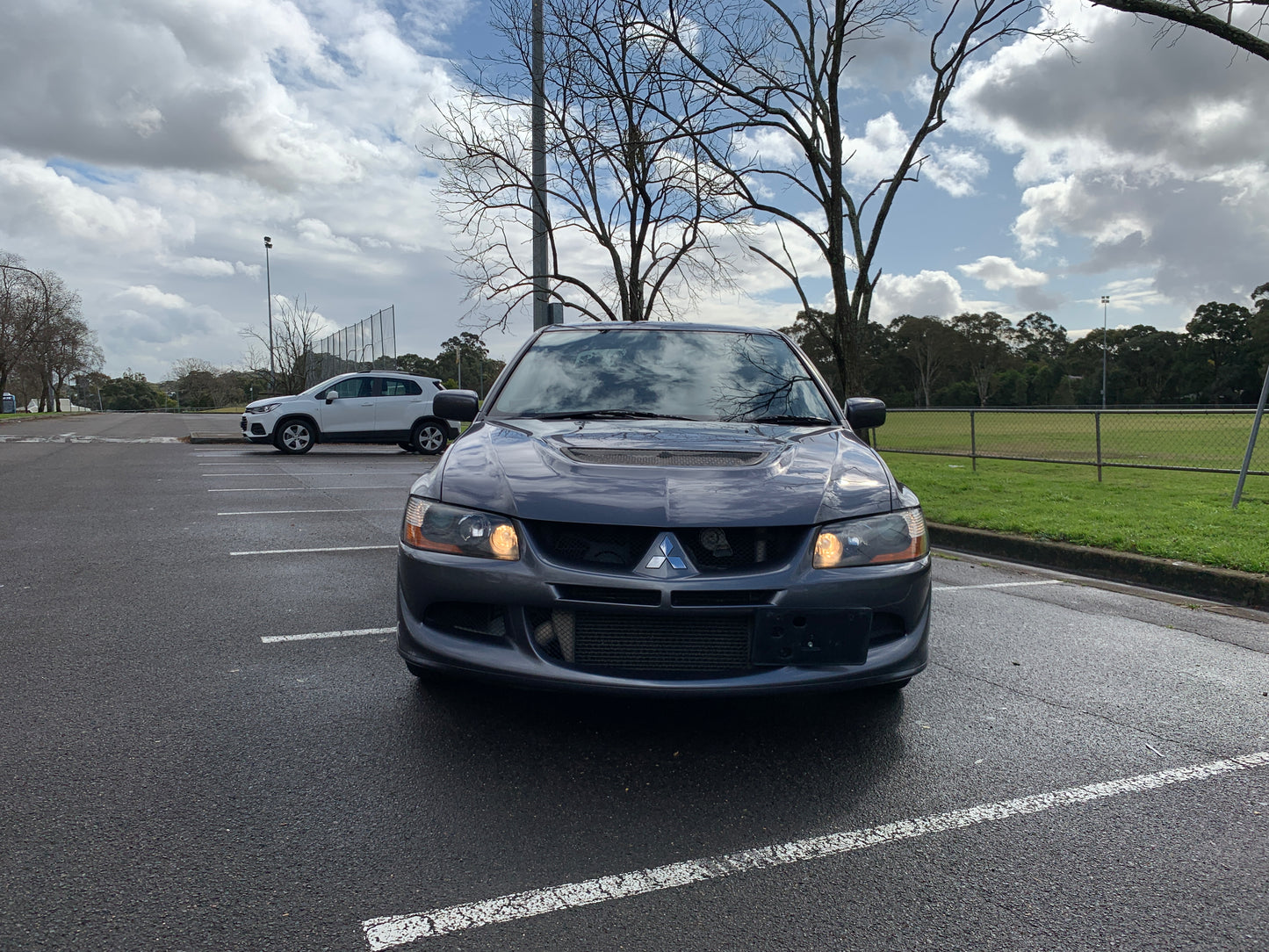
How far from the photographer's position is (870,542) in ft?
A: 9.54

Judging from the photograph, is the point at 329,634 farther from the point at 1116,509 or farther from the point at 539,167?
the point at 539,167

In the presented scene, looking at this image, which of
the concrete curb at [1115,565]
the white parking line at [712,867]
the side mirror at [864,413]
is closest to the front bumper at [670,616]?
the white parking line at [712,867]

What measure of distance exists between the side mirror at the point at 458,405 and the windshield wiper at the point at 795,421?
1.46 metres

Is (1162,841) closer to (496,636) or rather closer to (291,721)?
(496,636)

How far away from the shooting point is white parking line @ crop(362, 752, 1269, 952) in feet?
6.59

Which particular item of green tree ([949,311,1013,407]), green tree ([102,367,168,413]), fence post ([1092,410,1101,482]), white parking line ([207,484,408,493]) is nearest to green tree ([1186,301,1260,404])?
green tree ([949,311,1013,407])

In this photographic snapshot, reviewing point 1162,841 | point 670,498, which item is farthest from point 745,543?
point 1162,841

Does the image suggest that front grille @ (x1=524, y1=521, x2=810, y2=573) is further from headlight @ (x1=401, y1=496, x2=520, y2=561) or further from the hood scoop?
the hood scoop

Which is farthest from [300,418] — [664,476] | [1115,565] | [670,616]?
[670,616]

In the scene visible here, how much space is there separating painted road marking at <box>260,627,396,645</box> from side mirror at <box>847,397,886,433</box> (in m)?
2.60

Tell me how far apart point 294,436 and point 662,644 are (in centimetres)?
1724

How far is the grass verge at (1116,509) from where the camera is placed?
22.3 ft

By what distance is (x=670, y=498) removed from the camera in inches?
111

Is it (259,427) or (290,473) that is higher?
(259,427)
